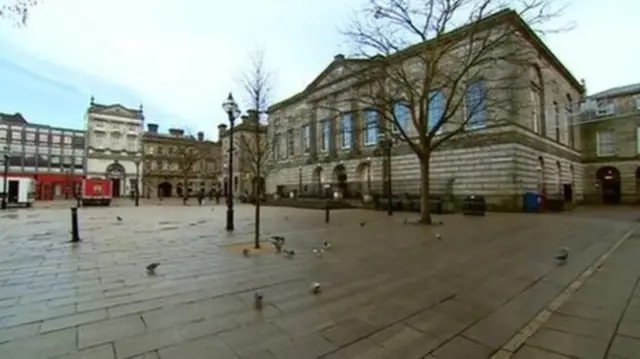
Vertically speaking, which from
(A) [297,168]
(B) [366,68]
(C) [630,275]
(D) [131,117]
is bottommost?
(C) [630,275]

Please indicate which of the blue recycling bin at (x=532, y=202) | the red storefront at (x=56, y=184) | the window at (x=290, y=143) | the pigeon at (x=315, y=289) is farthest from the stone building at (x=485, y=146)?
the red storefront at (x=56, y=184)

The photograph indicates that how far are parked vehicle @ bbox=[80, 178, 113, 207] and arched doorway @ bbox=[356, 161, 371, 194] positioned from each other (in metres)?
25.0

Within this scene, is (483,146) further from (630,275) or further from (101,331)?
(101,331)

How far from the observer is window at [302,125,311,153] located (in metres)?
44.7

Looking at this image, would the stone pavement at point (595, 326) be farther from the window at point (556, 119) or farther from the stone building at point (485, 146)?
the window at point (556, 119)

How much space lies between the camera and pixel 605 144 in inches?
1455

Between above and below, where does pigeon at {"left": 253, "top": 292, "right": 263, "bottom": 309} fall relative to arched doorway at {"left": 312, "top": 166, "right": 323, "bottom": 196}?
below

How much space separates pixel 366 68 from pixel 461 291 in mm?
13529

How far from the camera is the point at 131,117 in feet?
216

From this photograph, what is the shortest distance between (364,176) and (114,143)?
51.4 m

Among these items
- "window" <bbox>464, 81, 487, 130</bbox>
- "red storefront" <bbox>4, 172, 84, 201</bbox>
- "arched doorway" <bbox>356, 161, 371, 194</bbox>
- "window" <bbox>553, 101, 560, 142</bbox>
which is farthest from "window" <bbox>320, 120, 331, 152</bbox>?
"red storefront" <bbox>4, 172, 84, 201</bbox>

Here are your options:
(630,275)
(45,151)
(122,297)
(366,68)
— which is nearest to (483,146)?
(366,68)

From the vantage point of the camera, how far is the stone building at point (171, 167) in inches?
2656

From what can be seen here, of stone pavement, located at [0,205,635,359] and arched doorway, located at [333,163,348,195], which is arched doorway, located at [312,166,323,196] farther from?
stone pavement, located at [0,205,635,359]
